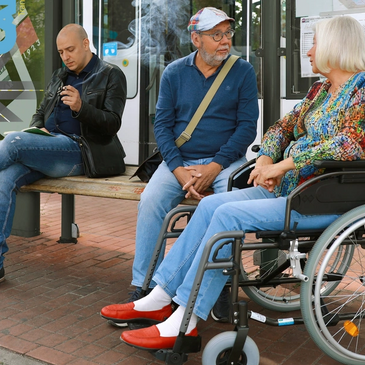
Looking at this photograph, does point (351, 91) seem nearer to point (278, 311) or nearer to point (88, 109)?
point (278, 311)

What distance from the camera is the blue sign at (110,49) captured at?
662cm

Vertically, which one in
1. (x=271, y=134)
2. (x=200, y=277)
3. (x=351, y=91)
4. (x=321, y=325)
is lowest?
(x=321, y=325)

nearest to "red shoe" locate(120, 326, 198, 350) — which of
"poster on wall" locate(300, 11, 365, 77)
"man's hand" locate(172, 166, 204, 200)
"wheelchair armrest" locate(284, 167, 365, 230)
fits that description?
"wheelchair armrest" locate(284, 167, 365, 230)

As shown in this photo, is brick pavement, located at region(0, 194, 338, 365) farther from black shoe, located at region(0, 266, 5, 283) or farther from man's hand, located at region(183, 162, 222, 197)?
man's hand, located at region(183, 162, 222, 197)

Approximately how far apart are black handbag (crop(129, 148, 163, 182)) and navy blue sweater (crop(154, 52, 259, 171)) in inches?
7.2

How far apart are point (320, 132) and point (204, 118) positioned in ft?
2.99

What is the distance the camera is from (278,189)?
10.4 ft

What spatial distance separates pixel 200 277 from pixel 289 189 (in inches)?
29.4

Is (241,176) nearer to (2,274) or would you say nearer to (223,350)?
Answer: (223,350)

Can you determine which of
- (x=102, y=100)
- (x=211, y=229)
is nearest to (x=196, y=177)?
(x=211, y=229)

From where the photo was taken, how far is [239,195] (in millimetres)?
3121

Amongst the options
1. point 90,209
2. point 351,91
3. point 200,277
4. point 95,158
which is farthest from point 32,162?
point 90,209

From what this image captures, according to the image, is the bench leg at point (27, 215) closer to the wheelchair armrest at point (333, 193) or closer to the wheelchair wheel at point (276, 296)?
the wheelchair wheel at point (276, 296)

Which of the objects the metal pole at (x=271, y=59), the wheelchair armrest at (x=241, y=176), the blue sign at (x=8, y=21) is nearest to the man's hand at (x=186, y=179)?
the wheelchair armrest at (x=241, y=176)
